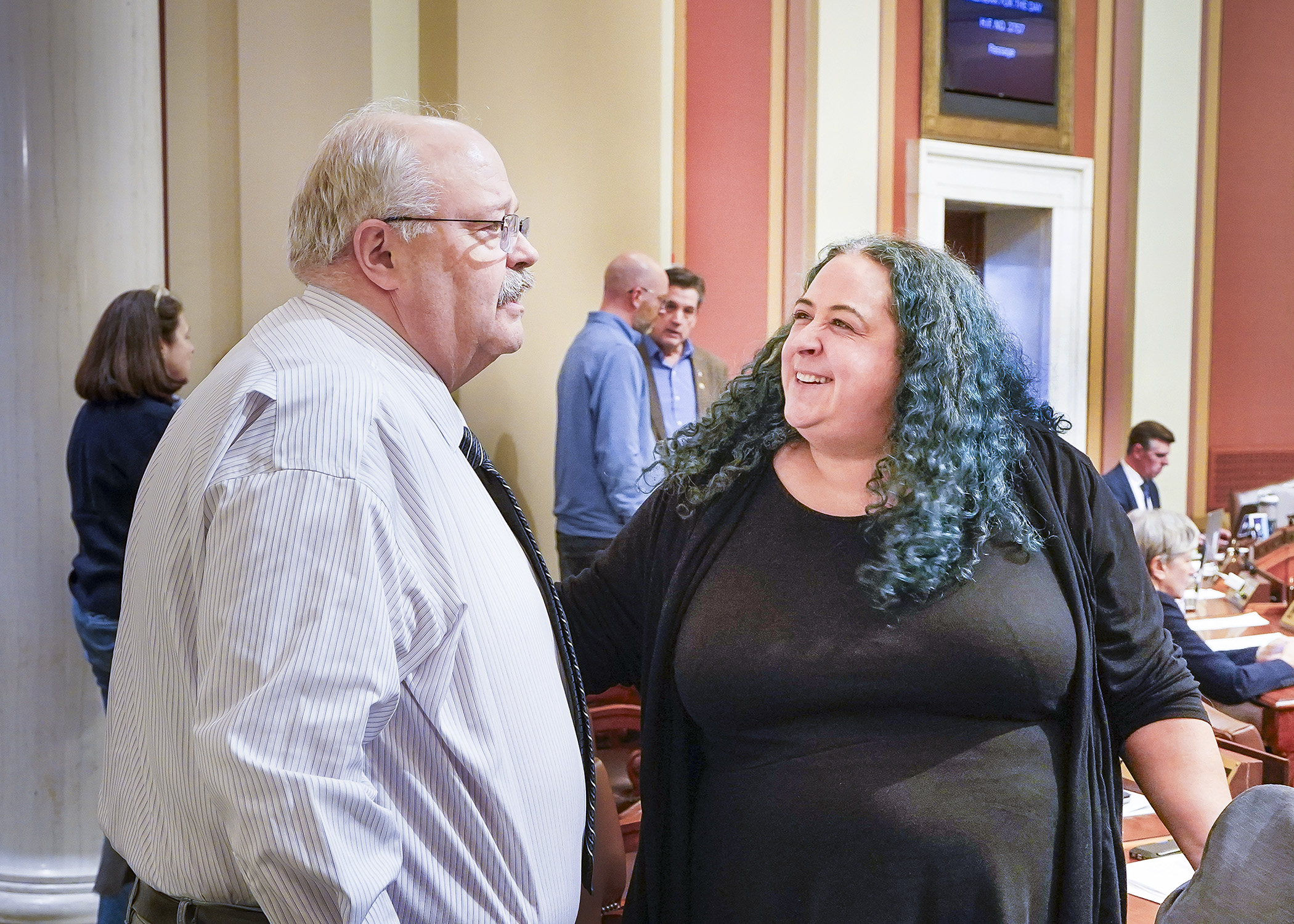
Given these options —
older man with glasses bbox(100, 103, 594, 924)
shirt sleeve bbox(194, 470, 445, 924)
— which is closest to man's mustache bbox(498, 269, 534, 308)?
older man with glasses bbox(100, 103, 594, 924)

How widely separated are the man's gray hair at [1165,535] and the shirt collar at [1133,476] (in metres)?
1.85

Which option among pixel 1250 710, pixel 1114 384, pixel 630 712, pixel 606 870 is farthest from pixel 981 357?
pixel 1114 384

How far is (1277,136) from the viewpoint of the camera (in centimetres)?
631

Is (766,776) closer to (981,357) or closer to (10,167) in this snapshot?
(981,357)

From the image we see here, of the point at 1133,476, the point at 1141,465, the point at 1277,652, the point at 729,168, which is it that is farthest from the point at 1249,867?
the point at 1141,465

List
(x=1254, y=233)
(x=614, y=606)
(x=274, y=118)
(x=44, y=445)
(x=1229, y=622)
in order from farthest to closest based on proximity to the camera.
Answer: (x=1254, y=233) < (x=274, y=118) < (x=1229, y=622) < (x=44, y=445) < (x=614, y=606)

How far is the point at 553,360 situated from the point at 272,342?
3660mm

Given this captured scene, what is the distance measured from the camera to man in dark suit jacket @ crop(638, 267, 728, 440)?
4.17 meters

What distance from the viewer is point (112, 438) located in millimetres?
2580

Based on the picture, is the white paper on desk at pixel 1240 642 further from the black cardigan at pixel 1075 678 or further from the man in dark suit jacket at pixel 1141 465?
the man in dark suit jacket at pixel 1141 465

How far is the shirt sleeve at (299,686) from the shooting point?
0.88 meters

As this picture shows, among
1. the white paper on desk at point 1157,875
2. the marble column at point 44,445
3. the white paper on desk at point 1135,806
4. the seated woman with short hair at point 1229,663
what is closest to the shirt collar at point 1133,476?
the seated woman with short hair at point 1229,663

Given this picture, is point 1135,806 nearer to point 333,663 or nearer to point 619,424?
point 333,663

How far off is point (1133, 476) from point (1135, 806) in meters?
3.28
